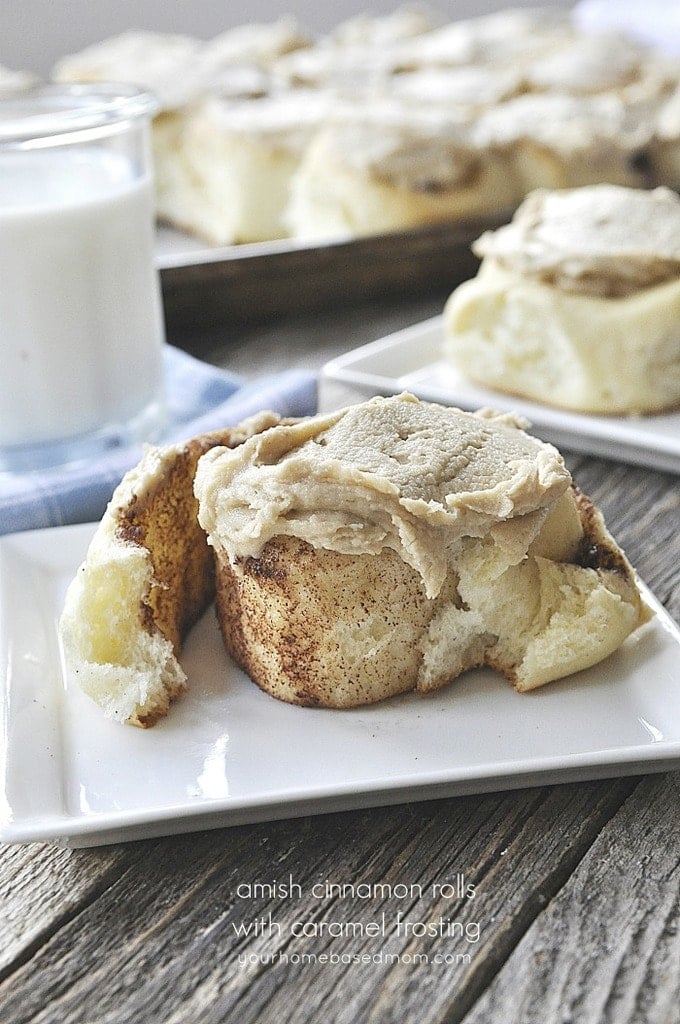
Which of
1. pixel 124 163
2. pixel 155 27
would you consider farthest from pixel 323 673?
pixel 155 27

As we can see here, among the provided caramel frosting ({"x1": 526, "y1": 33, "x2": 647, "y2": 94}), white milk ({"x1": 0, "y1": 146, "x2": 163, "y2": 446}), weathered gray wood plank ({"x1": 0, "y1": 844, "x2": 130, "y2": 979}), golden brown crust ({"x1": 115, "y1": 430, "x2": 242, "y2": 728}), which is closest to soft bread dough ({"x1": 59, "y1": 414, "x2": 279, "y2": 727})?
golden brown crust ({"x1": 115, "y1": 430, "x2": 242, "y2": 728})

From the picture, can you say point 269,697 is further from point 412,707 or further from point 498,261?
point 498,261

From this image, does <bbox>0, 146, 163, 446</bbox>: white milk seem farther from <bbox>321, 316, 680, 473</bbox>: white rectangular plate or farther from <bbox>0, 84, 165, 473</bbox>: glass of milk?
<bbox>321, 316, 680, 473</bbox>: white rectangular plate

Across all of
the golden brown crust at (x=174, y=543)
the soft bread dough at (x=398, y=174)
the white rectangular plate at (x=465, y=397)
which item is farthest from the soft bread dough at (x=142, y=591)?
the soft bread dough at (x=398, y=174)

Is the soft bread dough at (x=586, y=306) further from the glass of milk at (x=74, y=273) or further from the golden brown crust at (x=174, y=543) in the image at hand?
the golden brown crust at (x=174, y=543)

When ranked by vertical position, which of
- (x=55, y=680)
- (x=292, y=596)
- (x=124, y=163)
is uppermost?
(x=124, y=163)

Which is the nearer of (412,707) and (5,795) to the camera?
(5,795)

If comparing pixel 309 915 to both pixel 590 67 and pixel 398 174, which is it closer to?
pixel 398 174
